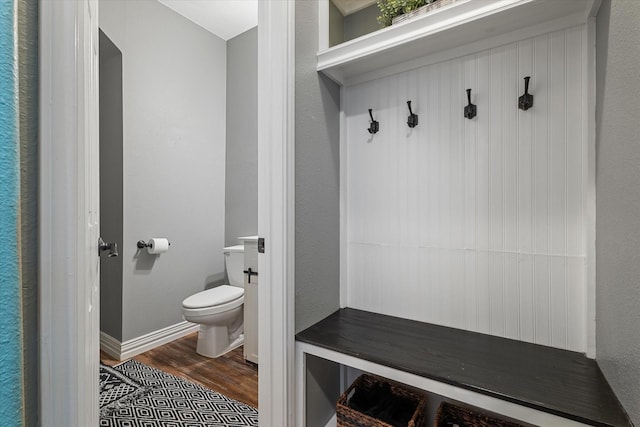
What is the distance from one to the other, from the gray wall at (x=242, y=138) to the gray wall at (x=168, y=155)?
0.26 feet

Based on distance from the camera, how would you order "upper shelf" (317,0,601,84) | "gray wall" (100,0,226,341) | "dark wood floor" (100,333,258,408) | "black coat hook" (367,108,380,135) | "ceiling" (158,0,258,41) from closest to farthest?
"upper shelf" (317,0,601,84) → "black coat hook" (367,108,380,135) → "dark wood floor" (100,333,258,408) → "gray wall" (100,0,226,341) → "ceiling" (158,0,258,41)

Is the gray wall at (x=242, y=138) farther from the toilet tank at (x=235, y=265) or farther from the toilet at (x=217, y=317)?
the toilet at (x=217, y=317)

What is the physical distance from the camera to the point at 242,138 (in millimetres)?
2918

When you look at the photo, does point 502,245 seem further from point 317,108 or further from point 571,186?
point 317,108

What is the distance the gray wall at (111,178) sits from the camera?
2244mm

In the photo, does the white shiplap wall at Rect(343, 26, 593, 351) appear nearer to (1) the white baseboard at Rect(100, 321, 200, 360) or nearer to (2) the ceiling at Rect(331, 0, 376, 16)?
(2) the ceiling at Rect(331, 0, 376, 16)

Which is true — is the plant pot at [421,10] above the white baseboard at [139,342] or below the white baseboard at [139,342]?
above

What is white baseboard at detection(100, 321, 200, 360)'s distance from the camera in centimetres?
224

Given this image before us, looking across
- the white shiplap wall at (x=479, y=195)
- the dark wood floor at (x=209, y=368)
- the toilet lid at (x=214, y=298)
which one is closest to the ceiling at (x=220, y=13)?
the white shiplap wall at (x=479, y=195)

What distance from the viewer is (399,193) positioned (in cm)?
152

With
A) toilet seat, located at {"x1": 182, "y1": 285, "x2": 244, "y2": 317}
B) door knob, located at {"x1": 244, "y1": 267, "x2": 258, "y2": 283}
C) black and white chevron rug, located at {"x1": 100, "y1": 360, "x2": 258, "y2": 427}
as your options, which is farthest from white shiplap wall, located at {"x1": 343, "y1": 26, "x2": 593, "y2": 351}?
toilet seat, located at {"x1": 182, "y1": 285, "x2": 244, "y2": 317}

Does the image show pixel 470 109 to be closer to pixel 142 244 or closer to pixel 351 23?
pixel 351 23

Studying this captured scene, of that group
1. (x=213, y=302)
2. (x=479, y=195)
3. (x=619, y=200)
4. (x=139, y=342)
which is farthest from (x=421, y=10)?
(x=139, y=342)

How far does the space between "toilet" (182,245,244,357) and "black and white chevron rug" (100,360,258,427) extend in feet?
1.10
